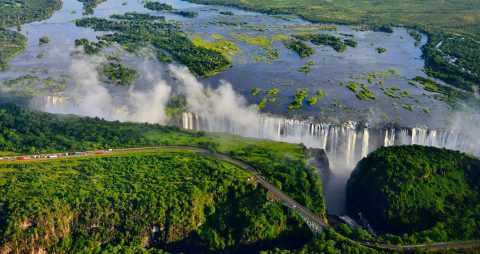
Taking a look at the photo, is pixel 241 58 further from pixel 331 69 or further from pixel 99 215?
pixel 99 215

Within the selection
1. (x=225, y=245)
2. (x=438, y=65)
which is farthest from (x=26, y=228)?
(x=438, y=65)

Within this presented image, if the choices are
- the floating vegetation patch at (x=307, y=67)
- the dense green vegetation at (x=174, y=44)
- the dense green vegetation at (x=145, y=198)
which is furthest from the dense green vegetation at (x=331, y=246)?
the dense green vegetation at (x=174, y=44)

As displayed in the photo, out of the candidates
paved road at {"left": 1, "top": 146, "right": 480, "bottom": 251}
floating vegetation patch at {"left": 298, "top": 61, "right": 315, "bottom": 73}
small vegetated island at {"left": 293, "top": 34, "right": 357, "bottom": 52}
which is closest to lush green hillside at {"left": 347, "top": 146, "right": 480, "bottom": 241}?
paved road at {"left": 1, "top": 146, "right": 480, "bottom": 251}

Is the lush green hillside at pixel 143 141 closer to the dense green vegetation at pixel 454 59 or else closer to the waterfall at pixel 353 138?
the waterfall at pixel 353 138

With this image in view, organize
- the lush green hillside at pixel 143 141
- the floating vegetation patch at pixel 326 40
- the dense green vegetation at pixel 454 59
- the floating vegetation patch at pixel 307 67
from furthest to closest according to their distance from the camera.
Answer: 1. the floating vegetation patch at pixel 326 40
2. the floating vegetation patch at pixel 307 67
3. the dense green vegetation at pixel 454 59
4. the lush green hillside at pixel 143 141

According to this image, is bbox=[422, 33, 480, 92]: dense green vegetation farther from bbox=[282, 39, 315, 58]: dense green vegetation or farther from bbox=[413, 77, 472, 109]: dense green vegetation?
bbox=[282, 39, 315, 58]: dense green vegetation

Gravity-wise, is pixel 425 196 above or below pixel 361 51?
below
